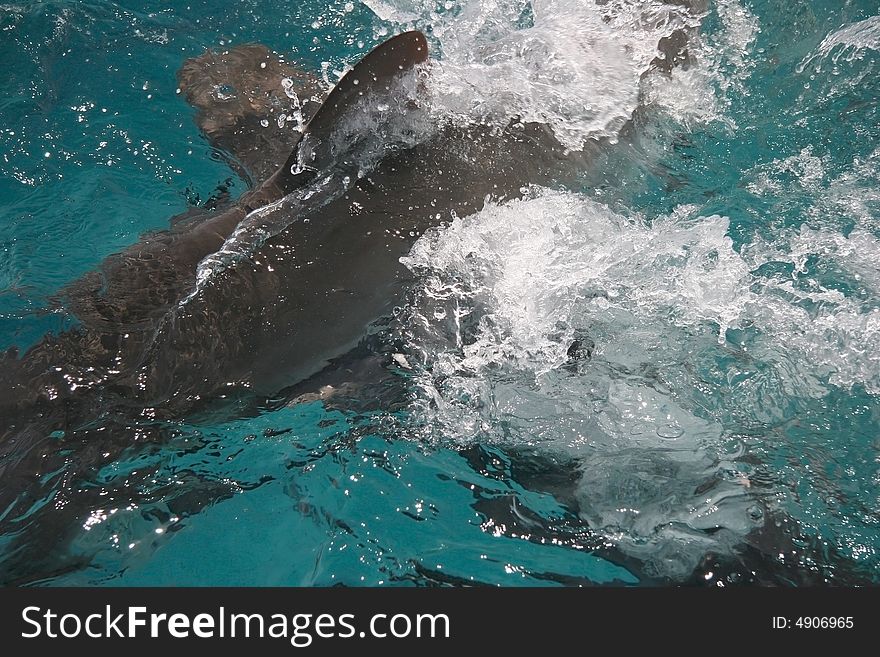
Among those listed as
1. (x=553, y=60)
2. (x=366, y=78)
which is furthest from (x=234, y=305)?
(x=553, y=60)

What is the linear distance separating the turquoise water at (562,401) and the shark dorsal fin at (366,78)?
62 centimetres

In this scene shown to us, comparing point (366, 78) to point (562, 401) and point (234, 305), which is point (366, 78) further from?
point (562, 401)

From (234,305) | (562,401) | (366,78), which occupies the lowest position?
(562,401)

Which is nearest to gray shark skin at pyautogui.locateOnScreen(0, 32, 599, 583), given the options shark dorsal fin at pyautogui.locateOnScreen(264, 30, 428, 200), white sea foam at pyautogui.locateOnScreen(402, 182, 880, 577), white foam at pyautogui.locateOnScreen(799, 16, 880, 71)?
shark dorsal fin at pyautogui.locateOnScreen(264, 30, 428, 200)

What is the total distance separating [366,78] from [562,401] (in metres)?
1.43

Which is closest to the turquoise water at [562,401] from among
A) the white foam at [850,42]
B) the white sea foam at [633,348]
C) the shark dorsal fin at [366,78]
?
the white sea foam at [633,348]

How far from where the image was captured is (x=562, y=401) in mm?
2918

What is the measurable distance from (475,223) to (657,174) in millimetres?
1291

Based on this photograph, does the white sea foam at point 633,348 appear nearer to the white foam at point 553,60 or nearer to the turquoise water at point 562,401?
the turquoise water at point 562,401

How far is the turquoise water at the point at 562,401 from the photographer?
2467mm

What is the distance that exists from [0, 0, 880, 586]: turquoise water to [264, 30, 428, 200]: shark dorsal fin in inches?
24.2

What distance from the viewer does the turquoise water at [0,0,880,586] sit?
8.09ft

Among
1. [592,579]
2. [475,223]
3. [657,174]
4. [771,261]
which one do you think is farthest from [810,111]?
[592,579]

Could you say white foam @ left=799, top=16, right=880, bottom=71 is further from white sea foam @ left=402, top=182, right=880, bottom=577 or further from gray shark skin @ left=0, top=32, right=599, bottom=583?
gray shark skin @ left=0, top=32, right=599, bottom=583
